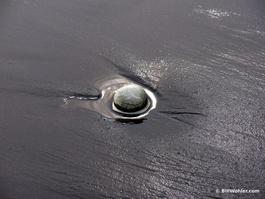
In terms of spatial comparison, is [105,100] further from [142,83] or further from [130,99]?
[142,83]

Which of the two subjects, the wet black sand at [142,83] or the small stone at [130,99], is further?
the small stone at [130,99]

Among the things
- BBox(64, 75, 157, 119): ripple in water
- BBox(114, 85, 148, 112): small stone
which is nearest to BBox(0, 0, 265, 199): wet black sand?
BBox(64, 75, 157, 119): ripple in water

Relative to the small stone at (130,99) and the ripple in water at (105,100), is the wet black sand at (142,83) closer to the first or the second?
the ripple in water at (105,100)

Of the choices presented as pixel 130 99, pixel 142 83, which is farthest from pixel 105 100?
pixel 142 83

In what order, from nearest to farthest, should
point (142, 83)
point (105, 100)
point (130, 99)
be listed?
point (130, 99) < point (105, 100) < point (142, 83)

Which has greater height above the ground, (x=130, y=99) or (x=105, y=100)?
(x=130, y=99)

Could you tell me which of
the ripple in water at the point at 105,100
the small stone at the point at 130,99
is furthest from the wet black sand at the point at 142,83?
the small stone at the point at 130,99
